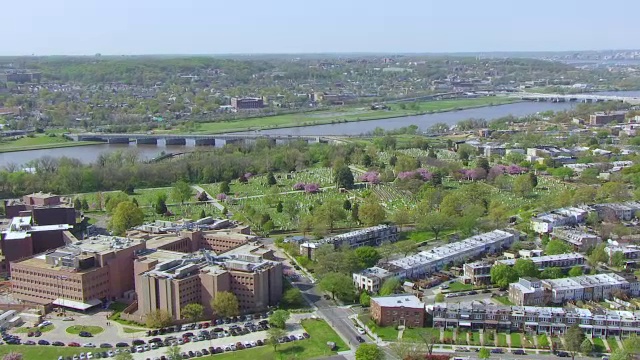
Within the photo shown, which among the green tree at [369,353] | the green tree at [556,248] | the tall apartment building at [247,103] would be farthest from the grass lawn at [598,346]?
the tall apartment building at [247,103]

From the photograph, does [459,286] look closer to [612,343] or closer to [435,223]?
[612,343]

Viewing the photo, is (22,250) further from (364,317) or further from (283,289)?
(364,317)

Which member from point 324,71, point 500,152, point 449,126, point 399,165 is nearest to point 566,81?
point 324,71

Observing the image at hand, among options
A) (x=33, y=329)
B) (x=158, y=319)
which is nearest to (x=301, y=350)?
(x=158, y=319)

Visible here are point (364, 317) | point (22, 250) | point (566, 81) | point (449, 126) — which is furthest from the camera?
point (566, 81)

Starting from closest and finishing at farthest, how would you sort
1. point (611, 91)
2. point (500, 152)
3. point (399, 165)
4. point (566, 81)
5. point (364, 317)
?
point (364, 317) < point (399, 165) < point (500, 152) < point (611, 91) < point (566, 81)

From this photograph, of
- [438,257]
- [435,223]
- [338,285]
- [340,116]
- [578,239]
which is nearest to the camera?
[338,285]

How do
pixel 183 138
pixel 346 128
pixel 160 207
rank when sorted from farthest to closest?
1. pixel 346 128
2. pixel 183 138
3. pixel 160 207
